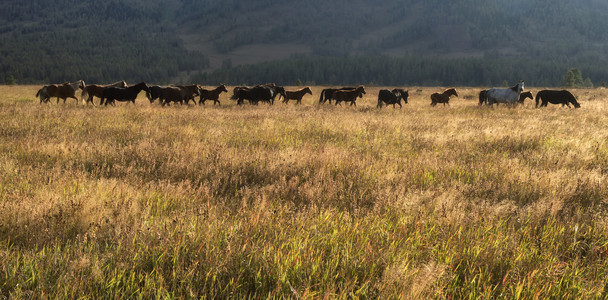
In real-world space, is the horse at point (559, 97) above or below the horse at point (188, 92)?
below

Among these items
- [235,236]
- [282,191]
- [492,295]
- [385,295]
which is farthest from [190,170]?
[492,295]

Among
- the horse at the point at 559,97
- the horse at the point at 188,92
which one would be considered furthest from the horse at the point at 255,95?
the horse at the point at 559,97

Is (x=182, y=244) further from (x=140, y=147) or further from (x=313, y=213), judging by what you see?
(x=140, y=147)

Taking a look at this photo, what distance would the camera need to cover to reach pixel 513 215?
405 centimetres

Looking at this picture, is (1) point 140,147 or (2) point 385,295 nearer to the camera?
(2) point 385,295

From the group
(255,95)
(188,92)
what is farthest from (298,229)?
(255,95)

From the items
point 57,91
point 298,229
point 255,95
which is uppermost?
point 57,91

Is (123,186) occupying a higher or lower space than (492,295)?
higher

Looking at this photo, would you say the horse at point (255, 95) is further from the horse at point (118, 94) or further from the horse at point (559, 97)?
the horse at point (559, 97)

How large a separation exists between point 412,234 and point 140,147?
5.80 meters

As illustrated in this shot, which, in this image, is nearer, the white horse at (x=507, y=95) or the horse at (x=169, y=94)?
the horse at (x=169, y=94)

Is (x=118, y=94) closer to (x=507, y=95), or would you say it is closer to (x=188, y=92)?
(x=188, y=92)

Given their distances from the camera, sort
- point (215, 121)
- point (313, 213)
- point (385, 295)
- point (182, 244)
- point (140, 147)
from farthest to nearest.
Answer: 1. point (215, 121)
2. point (140, 147)
3. point (313, 213)
4. point (182, 244)
5. point (385, 295)

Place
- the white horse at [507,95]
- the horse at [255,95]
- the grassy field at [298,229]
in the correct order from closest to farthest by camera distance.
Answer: the grassy field at [298,229] < the white horse at [507,95] < the horse at [255,95]
